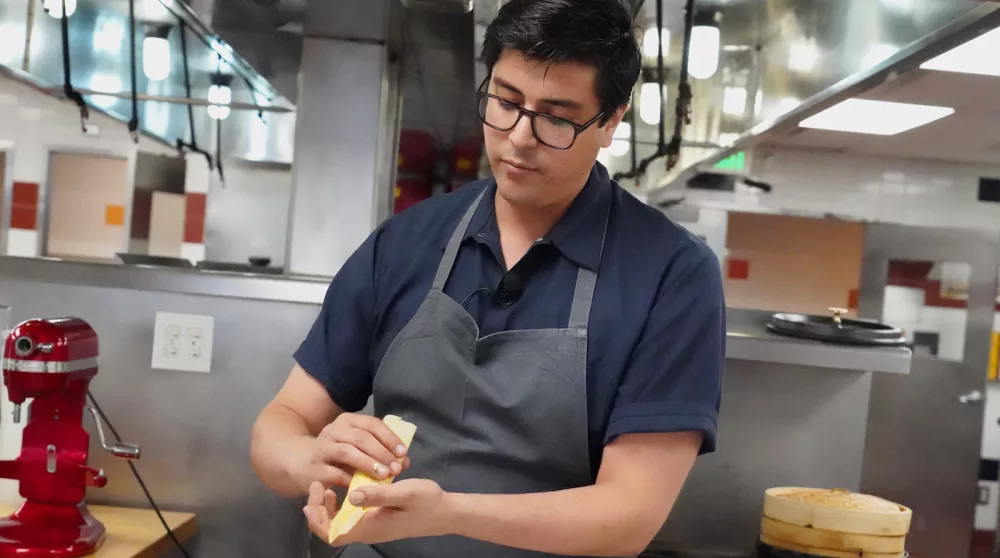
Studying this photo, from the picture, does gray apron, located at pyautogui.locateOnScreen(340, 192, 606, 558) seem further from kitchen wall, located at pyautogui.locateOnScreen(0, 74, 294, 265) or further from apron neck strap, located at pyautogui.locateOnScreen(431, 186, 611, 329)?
kitchen wall, located at pyautogui.locateOnScreen(0, 74, 294, 265)

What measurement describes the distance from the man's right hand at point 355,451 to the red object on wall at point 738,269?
6393 millimetres

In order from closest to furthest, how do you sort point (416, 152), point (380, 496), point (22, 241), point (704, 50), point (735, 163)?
point (380, 496) < point (704, 50) < point (416, 152) < point (22, 241) < point (735, 163)

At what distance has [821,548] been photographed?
1817mm

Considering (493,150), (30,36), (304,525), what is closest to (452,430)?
(493,150)

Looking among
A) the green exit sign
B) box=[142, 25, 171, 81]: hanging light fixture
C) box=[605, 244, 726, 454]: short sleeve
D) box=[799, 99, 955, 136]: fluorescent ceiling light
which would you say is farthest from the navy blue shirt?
the green exit sign

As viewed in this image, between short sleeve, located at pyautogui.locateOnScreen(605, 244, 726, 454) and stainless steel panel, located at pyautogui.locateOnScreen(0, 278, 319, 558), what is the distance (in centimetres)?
99

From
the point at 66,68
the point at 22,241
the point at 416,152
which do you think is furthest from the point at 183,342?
the point at 22,241

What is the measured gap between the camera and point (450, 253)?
1369mm

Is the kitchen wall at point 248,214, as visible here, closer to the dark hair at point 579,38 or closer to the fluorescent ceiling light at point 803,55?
the fluorescent ceiling light at point 803,55

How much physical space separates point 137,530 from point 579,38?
53.2 inches

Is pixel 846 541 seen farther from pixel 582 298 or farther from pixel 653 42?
pixel 653 42

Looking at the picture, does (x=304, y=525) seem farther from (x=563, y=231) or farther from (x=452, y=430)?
(x=563, y=231)

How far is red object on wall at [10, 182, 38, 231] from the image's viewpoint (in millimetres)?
6035

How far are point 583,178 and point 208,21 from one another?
4.26 feet
